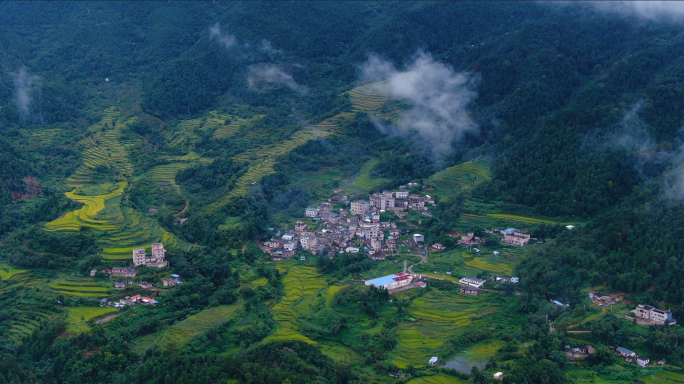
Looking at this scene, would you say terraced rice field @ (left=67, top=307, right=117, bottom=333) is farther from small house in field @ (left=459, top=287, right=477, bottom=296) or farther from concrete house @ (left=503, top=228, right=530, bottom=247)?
concrete house @ (left=503, top=228, right=530, bottom=247)

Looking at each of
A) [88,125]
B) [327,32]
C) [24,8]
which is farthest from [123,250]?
→ [24,8]

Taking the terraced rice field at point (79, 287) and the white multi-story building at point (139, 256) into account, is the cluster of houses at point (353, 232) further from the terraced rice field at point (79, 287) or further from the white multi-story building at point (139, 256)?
the terraced rice field at point (79, 287)

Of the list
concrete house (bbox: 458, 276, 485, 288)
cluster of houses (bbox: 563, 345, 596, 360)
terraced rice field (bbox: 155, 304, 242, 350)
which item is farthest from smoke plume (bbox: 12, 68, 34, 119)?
cluster of houses (bbox: 563, 345, 596, 360)

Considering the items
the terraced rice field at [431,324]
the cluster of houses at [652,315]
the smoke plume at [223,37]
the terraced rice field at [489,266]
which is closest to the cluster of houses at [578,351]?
the cluster of houses at [652,315]

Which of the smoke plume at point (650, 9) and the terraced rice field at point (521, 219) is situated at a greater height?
the smoke plume at point (650, 9)

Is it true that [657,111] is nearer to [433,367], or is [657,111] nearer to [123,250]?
[433,367]
